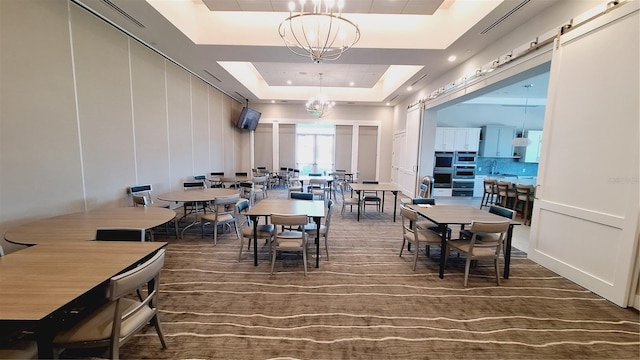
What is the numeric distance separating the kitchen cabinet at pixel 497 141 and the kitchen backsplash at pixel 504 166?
291 millimetres

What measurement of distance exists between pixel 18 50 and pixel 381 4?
501 cm

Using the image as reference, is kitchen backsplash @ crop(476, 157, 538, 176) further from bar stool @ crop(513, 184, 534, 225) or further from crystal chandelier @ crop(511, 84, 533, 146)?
bar stool @ crop(513, 184, 534, 225)

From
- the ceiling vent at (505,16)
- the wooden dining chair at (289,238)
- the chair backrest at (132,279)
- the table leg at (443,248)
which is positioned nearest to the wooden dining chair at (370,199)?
the table leg at (443,248)

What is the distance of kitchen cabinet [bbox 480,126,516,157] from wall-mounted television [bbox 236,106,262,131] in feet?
29.8

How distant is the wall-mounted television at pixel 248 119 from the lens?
9.82 metres

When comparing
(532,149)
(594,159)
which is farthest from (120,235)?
(532,149)

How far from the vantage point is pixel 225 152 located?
9.43 metres

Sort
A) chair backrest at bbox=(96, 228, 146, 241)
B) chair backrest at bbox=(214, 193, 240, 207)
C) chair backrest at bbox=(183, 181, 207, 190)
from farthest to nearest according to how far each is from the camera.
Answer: chair backrest at bbox=(183, 181, 207, 190) → chair backrest at bbox=(214, 193, 240, 207) → chair backrest at bbox=(96, 228, 146, 241)

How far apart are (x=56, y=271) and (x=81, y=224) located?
5.27ft

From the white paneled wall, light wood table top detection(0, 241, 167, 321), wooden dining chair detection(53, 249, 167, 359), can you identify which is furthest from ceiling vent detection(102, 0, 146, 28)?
wooden dining chair detection(53, 249, 167, 359)

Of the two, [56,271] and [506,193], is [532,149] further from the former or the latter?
[56,271]

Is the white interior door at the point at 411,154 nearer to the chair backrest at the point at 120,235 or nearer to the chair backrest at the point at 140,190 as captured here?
the chair backrest at the point at 140,190

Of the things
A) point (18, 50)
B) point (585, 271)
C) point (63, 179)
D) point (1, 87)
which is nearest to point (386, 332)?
point (585, 271)

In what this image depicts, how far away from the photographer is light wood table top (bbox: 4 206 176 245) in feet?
7.80
